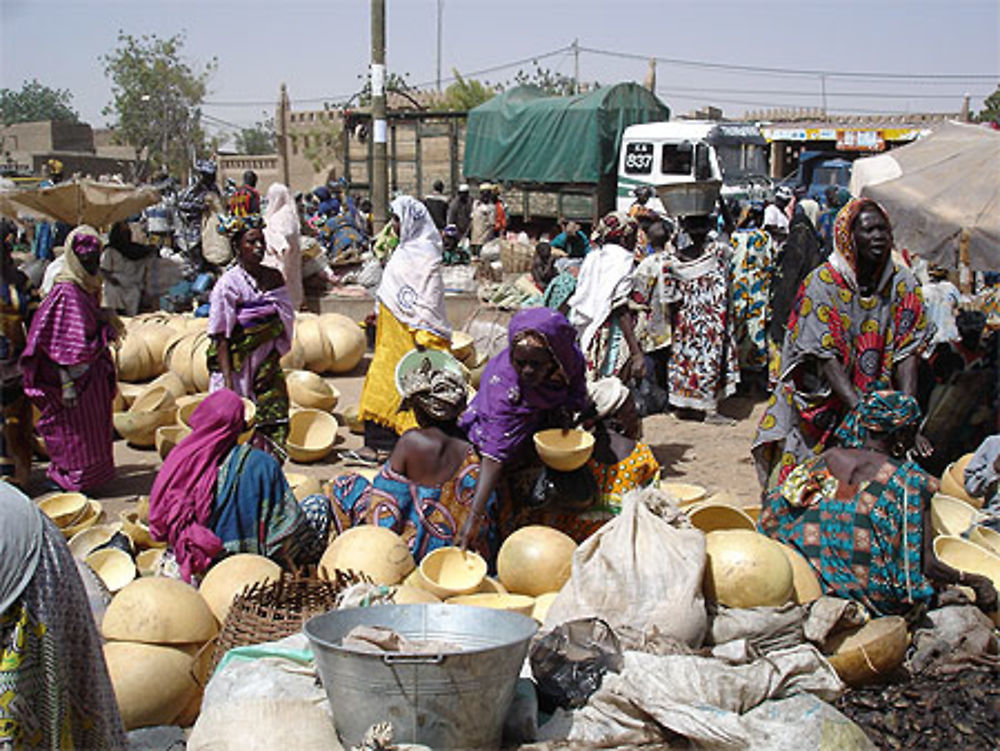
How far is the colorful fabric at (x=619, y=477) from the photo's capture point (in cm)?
469

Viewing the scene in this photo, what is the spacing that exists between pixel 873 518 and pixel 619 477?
1.14 meters

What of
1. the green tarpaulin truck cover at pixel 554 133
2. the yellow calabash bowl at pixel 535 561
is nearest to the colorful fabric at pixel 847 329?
the yellow calabash bowl at pixel 535 561

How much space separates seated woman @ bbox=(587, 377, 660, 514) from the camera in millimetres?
4699

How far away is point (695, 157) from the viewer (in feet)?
59.0

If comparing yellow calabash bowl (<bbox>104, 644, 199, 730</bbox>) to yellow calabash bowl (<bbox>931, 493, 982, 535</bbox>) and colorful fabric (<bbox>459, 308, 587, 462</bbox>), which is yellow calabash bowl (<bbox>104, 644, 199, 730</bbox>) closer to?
colorful fabric (<bbox>459, 308, 587, 462</bbox>)

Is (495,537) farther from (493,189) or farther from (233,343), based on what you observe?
(493,189)

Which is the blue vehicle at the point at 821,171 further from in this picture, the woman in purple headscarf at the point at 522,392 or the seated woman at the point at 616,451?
the woman in purple headscarf at the point at 522,392

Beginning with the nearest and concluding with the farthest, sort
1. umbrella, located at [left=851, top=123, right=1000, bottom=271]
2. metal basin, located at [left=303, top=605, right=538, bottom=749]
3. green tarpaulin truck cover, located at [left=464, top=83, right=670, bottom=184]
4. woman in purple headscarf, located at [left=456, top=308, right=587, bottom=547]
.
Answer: metal basin, located at [left=303, top=605, right=538, bottom=749] → woman in purple headscarf, located at [left=456, top=308, right=587, bottom=547] → umbrella, located at [left=851, top=123, right=1000, bottom=271] → green tarpaulin truck cover, located at [left=464, top=83, right=670, bottom=184]

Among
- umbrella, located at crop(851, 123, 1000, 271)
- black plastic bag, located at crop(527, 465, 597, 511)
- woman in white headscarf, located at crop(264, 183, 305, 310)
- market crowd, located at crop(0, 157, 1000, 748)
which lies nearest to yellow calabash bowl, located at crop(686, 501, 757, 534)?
market crowd, located at crop(0, 157, 1000, 748)

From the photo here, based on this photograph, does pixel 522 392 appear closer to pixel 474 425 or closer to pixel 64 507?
pixel 474 425

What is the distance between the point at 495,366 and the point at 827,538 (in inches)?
60.6

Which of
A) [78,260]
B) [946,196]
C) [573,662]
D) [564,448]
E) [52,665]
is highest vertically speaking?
[946,196]

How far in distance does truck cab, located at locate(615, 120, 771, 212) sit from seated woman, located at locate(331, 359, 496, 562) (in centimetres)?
1363

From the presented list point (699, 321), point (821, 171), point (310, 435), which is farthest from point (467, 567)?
point (821, 171)
